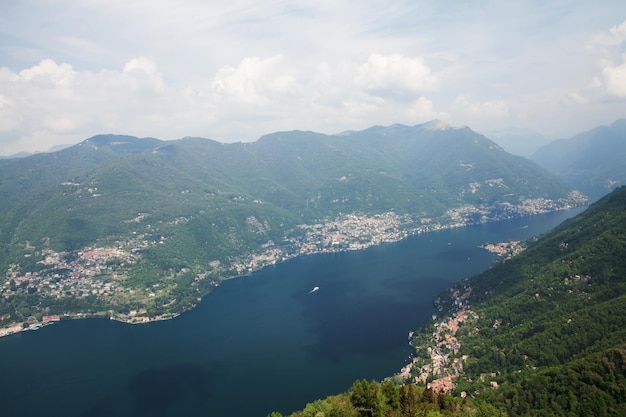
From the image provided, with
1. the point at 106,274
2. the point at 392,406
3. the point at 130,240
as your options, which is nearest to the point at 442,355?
the point at 392,406

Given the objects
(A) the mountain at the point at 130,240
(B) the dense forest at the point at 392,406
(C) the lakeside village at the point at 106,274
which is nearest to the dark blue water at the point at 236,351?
(C) the lakeside village at the point at 106,274

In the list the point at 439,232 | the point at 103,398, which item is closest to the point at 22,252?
the point at 103,398

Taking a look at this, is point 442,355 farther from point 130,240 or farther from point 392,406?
point 130,240

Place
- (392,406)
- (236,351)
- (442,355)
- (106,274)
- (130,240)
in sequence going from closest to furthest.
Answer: (392,406)
(442,355)
(236,351)
(106,274)
(130,240)

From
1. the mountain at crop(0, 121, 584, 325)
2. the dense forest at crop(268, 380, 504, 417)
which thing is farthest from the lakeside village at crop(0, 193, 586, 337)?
the dense forest at crop(268, 380, 504, 417)

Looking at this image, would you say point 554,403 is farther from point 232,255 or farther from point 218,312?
point 232,255
